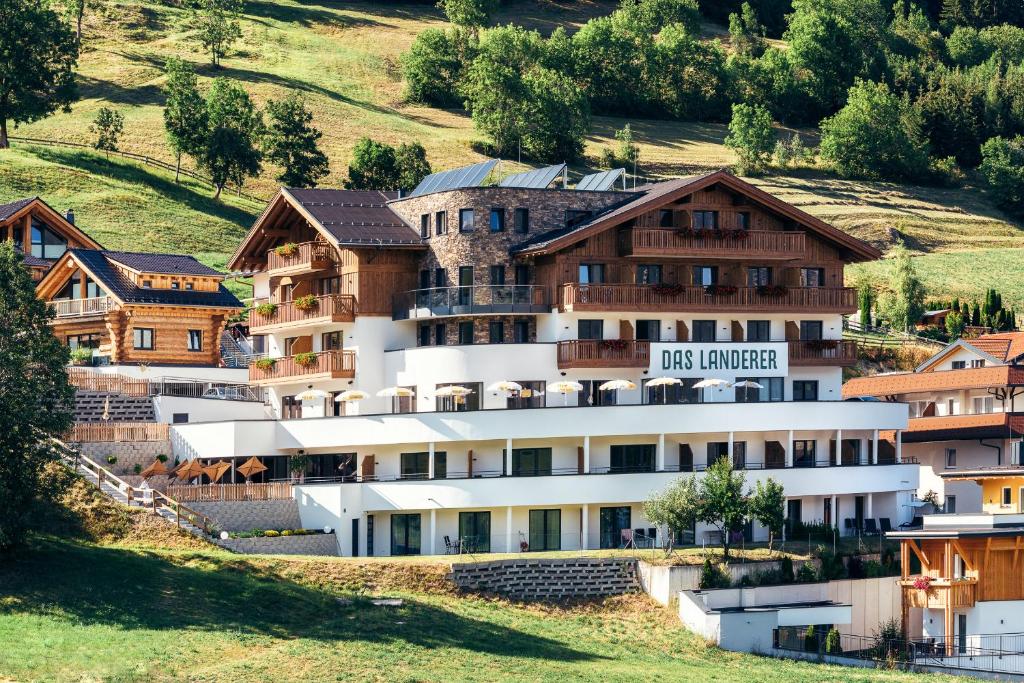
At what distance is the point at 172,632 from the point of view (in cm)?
5606

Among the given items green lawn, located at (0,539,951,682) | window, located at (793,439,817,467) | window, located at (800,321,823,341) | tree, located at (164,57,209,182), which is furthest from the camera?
tree, located at (164,57,209,182)

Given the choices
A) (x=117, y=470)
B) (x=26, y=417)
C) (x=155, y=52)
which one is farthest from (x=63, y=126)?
(x=26, y=417)

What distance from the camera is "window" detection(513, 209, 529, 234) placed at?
82.1 m

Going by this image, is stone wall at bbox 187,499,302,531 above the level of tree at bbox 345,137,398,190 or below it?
below

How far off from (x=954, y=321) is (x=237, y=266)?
180 feet

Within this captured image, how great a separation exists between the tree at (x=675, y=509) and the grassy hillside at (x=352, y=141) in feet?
213

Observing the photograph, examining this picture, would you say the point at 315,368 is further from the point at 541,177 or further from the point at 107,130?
the point at 107,130

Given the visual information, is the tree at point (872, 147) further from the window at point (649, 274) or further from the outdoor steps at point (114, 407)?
the outdoor steps at point (114, 407)

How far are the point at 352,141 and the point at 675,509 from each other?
335ft

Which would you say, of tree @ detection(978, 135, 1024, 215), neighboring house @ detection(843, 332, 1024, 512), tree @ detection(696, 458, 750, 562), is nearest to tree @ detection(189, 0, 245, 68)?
tree @ detection(978, 135, 1024, 215)

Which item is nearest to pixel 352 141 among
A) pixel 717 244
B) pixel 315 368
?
pixel 315 368

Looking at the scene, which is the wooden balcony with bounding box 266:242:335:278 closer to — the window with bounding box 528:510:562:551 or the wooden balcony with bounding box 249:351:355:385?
the wooden balcony with bounding box 249:351:355:385

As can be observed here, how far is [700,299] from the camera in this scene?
82688mm

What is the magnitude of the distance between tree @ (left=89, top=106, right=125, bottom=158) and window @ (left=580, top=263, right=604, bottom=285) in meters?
80.1
